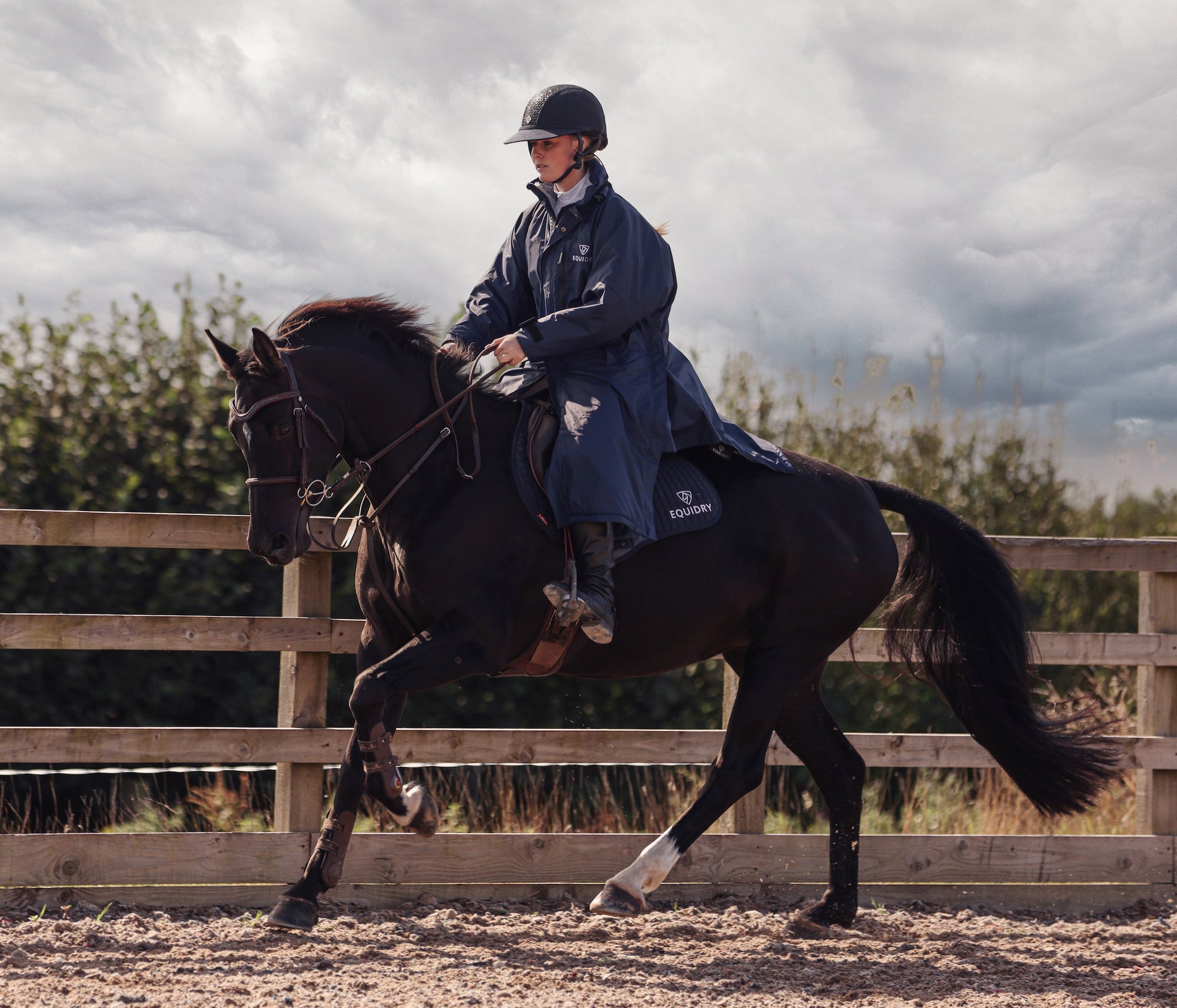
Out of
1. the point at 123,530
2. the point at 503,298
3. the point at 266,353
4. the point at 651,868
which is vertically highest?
the point at 503,298

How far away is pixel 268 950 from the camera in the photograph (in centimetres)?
404

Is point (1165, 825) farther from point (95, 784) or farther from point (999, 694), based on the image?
point (95, 784)

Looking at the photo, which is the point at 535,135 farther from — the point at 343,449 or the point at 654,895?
the point at 654,895

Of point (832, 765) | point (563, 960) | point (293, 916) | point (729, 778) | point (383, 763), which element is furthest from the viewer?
point (832, 765)

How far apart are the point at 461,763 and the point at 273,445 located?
77.2 inches

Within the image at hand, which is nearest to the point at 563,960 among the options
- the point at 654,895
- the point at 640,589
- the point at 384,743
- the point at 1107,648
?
the point at 384,743

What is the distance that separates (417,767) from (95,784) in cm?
175

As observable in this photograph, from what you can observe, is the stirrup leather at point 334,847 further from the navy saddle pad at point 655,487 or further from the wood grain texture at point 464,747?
the navy saddle pad at point 655,487

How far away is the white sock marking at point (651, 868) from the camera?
4.04 metres

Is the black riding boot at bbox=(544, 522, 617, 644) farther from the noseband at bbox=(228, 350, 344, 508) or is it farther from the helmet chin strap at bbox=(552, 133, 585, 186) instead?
the helmet chin strap at bbox=(552, 133, 585, 186)

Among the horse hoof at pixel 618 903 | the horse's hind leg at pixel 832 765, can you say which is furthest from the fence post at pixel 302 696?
the horse's hind leg at pixel 832 765

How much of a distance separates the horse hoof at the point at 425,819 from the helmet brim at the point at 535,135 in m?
2.37

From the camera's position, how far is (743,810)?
208 inches

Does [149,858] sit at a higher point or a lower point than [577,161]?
lower
